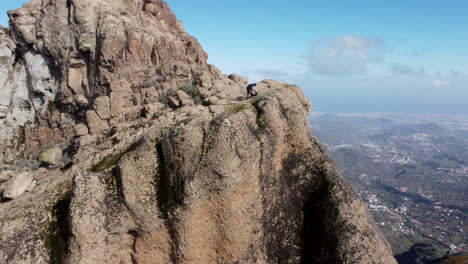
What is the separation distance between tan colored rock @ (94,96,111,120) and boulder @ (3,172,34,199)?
42.9 feet

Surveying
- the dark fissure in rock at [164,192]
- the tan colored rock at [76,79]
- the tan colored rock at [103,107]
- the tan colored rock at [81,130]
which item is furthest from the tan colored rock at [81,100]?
the dark fissure in rock at [164,192]

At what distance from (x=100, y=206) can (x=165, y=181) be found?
276cm

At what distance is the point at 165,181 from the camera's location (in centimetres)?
1183

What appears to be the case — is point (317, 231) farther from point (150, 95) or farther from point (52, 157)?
point (150, 95)

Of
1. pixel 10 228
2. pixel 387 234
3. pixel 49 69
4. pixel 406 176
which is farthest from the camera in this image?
pixel 406 176

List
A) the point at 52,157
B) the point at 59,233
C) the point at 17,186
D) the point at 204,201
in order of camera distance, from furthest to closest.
A: the point at 52,157 < the point at 17,186 < the point at 59,233 < the point at 204,201

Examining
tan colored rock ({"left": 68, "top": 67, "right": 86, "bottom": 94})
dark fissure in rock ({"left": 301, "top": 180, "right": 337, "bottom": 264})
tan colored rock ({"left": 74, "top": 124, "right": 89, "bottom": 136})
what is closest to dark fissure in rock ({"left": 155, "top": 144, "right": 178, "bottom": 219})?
dark fissure in rock ({"left": 301, "top": 180, "right": 337, "bottom": 264})

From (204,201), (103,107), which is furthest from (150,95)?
(204,201)

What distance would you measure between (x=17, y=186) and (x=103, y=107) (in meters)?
14.6

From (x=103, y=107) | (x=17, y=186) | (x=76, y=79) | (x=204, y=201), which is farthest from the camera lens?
(x=76, y=79)

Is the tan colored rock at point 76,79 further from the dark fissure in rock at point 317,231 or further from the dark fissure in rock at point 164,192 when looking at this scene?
the dark fissure in rock at point 317,231

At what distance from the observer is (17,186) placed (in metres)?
13.8

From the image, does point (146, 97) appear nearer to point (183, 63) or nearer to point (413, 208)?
point (183, 63)

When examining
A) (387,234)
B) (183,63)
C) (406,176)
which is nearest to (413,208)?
(387,234)
